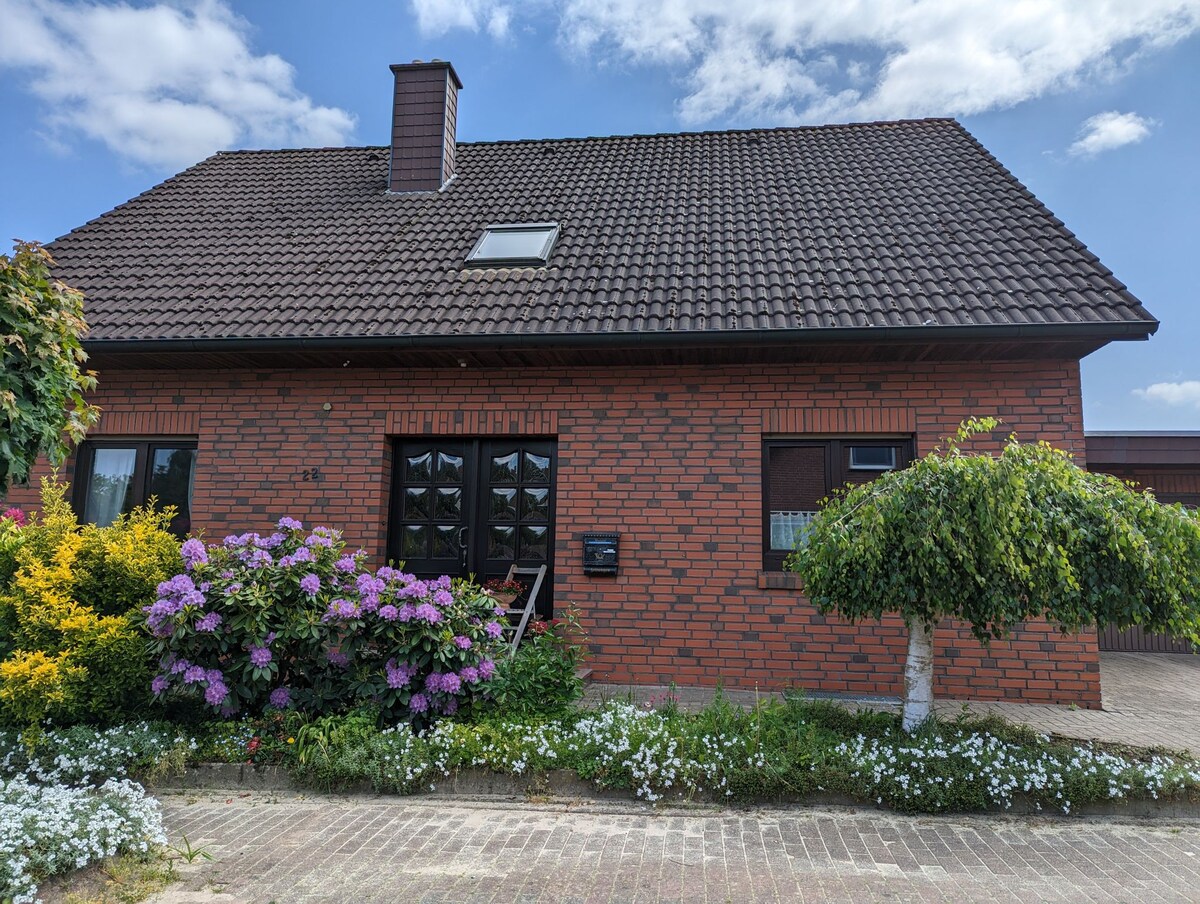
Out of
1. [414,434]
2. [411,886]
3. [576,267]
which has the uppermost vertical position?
[576,267]

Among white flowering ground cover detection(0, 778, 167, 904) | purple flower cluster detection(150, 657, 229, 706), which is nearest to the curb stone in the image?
purple flower cluster detection(150, 657, 229, 706)

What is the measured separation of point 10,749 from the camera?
15.0ft

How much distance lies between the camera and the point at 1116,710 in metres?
5.94

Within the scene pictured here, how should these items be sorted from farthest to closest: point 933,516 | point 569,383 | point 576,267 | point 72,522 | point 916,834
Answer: point 576,267, point 569,383, point 72,522, point 933,516, point 916,834

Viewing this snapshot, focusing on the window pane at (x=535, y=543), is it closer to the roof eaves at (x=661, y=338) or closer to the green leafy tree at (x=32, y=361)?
the roof eaves at (x=661, y=338)

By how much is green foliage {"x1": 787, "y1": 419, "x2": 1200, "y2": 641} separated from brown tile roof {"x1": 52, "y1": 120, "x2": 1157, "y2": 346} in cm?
204

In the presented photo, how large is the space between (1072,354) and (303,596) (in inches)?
253

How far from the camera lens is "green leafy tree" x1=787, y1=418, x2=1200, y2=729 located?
13.4ft

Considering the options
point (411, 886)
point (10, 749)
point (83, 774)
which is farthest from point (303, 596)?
point (411, 886)

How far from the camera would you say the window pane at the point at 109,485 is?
292 inches

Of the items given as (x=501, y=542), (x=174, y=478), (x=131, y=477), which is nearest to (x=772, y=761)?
(x=501, y=542)

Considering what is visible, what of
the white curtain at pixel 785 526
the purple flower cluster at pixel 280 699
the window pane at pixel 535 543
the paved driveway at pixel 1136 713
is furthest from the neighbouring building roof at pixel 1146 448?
the purple flower cluster at pixel 280 699

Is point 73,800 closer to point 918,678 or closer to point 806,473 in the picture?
point 918,678

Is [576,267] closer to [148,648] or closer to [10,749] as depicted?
[148,648]
